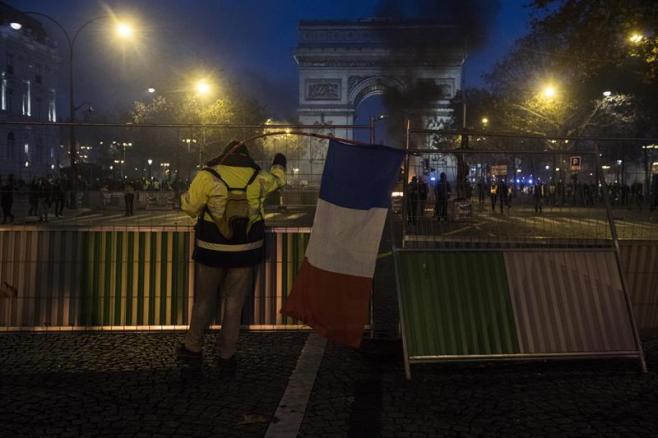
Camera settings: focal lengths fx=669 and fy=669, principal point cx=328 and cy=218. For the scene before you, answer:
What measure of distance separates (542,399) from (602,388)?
556 mm

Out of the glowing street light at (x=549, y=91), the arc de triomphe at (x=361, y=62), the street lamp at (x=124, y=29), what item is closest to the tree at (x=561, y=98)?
the glowing street light at (x=549, y=91)

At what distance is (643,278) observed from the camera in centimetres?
638

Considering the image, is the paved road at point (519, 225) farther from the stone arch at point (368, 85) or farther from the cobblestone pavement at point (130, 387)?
the stone arch at point (368, 85)

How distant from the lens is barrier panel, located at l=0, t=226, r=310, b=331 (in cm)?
614

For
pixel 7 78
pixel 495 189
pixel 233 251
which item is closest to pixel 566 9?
pixel 495 189

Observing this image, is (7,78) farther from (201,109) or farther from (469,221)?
(469,221)

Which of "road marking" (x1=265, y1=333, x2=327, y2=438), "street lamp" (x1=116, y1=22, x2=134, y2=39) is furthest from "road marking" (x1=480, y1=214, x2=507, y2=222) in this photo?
"street lamp" (x1=116, y1=22, x2=134, y2=39)

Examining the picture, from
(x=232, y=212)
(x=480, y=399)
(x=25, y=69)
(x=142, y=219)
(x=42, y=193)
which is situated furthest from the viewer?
(x=25, y=69)

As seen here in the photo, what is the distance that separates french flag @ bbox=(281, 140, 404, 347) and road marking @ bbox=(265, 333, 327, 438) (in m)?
0.35

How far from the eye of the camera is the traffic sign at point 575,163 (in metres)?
5.71

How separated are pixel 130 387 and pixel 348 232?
6.27ft

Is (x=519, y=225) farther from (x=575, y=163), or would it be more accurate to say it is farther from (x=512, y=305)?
(x=512, y=305)

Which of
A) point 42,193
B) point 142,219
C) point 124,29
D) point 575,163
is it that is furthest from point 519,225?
point 124,29

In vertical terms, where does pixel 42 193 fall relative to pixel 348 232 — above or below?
above
